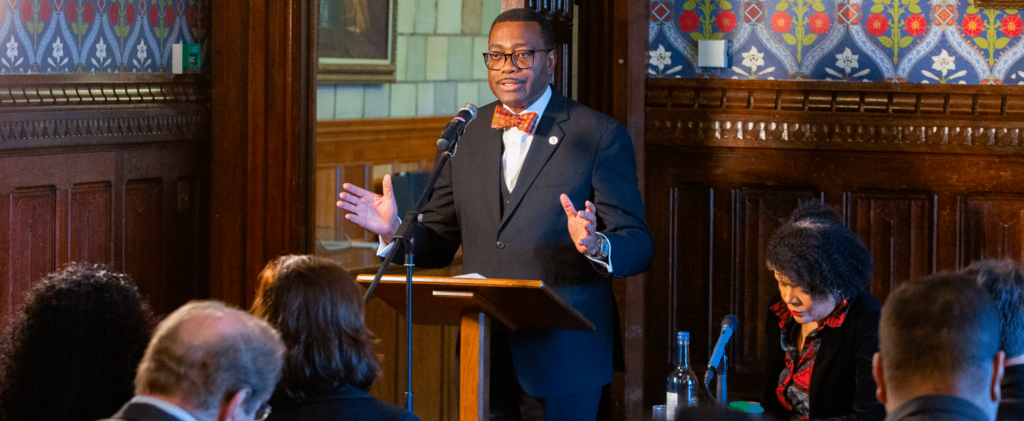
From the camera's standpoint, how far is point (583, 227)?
92.8 inches

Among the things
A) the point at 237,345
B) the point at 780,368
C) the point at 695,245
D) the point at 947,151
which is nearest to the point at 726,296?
the point at 695,245

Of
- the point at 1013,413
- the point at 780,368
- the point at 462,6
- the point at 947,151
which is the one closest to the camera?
the point at 1013,413

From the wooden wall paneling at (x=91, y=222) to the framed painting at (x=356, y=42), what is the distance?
4.51ft

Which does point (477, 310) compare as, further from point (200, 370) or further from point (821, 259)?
point (200, 370)

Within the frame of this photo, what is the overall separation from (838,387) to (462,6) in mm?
3535

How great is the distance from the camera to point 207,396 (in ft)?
4.25

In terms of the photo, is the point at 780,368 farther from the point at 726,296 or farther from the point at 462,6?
the point at 462,6

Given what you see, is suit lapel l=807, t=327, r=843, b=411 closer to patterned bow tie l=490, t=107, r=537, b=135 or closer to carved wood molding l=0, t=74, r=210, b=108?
patterned bow tie l=490, t=107, r=537, b=135

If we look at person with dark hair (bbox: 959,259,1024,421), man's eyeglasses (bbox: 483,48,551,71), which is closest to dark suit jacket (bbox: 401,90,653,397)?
man's eyeglasses (bbox: 483,48,551,71)

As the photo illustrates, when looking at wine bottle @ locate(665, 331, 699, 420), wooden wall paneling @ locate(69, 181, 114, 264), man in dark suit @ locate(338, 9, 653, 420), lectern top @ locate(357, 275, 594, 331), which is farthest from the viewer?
wooden wall paneling @ locate(69, 181, 114, 264)

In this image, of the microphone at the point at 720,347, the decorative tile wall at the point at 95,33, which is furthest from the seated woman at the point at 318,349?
the decorative tile wall at the point at 95,33

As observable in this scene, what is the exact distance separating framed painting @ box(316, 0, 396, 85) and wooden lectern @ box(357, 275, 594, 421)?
2.26 metres

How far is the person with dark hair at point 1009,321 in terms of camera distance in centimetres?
173

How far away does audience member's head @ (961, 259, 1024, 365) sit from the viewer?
1.79 meters
